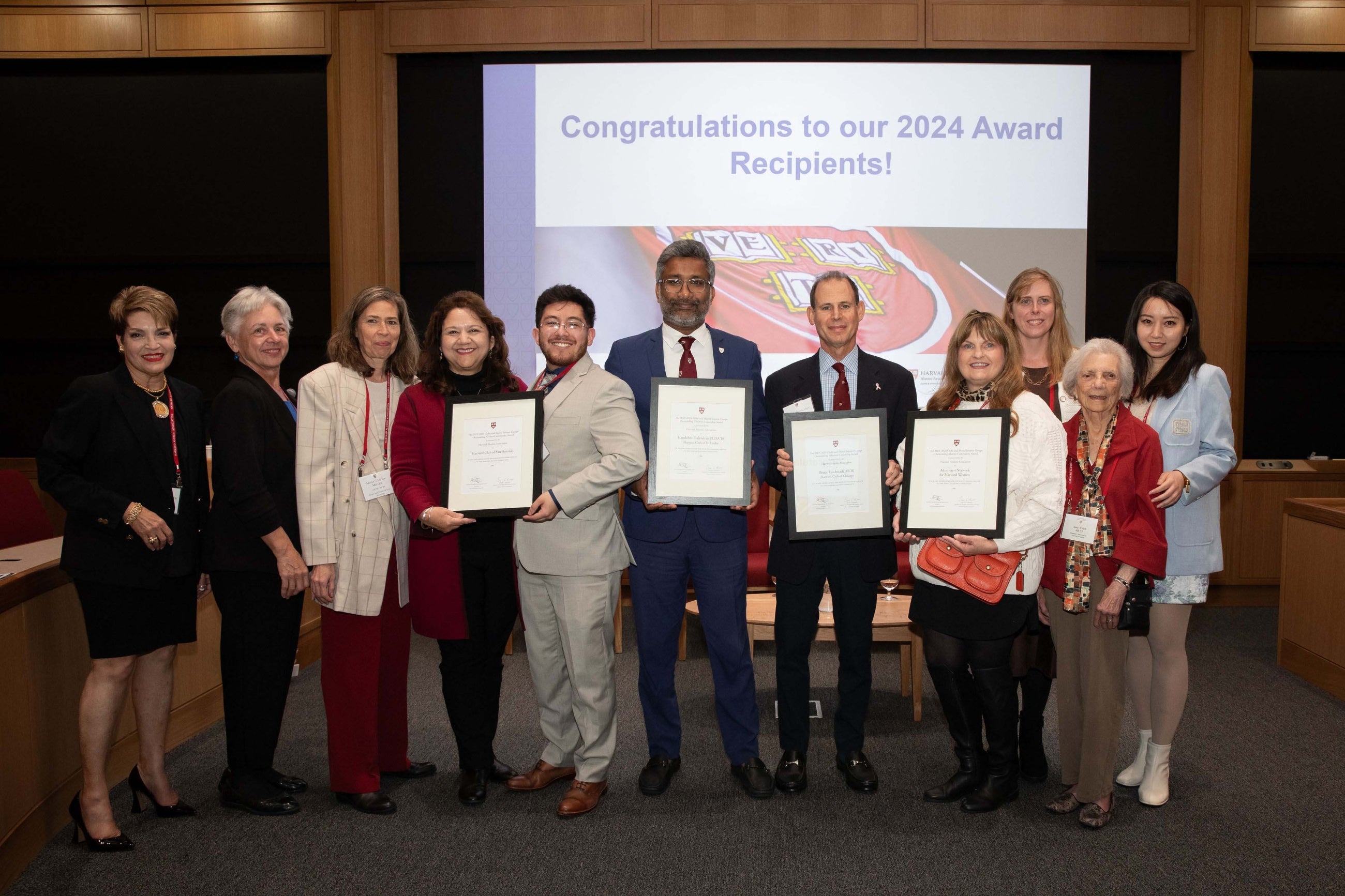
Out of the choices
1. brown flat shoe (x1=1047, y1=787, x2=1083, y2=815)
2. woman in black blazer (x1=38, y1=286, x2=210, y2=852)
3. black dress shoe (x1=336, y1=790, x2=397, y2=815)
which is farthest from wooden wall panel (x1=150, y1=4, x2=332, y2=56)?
brown flat shoe (x1=1047, y1=787, x2=1083, y2=815)

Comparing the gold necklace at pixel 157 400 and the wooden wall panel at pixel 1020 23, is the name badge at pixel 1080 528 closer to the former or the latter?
the gold necklace at pixel 157 400

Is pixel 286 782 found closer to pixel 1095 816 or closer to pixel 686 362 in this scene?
pixel 686 362

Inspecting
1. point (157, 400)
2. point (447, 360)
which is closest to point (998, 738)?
point (447, 360)

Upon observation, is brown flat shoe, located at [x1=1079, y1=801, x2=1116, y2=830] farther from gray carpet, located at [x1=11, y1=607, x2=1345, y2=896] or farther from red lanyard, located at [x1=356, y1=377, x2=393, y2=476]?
red lanyard, located at [x1=356, y1=377, x2=393, y2=476]

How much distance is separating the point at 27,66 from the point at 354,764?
5753 mm

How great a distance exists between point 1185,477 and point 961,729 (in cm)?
104

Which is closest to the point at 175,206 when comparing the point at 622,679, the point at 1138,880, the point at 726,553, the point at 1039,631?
the point at 622,679

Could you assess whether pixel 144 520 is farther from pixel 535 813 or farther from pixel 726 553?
pixel 726 553

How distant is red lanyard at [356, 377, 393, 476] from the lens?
2.67m

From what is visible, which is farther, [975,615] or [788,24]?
[788,24]

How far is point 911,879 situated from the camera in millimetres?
2324

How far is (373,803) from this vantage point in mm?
2725

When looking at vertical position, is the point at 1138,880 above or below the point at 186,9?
below

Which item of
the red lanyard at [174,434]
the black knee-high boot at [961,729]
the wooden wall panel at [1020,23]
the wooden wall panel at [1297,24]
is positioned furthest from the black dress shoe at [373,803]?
the wooden wall panel at [1297,24]
